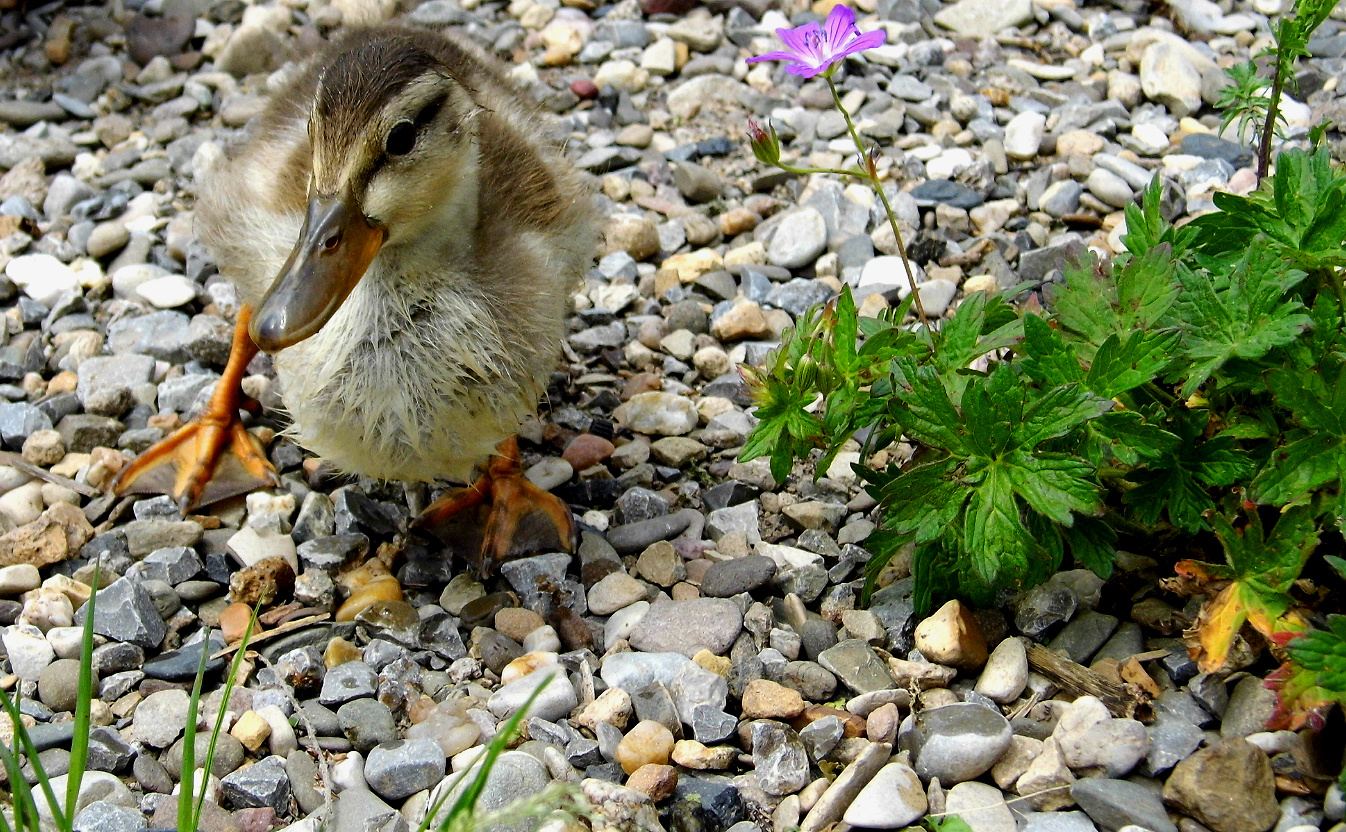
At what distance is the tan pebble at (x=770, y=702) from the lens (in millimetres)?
2340

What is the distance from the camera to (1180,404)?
7.34 feet

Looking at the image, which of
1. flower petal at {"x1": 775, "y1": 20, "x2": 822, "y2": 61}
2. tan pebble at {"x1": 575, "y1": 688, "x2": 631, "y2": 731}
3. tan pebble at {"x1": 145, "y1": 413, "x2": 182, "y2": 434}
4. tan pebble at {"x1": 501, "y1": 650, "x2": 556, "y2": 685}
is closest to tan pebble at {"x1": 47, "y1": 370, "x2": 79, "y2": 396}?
tan pebble at {"x1": 145, "y1": 413, "x2": 182, "y2": 434}

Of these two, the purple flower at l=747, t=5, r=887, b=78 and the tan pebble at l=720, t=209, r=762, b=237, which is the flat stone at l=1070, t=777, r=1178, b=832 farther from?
the tan pebble at l=720, t=209, r=762, b=237

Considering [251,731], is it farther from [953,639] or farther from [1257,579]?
[1257,579]

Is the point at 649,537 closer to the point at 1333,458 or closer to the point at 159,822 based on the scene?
the point at 159,822

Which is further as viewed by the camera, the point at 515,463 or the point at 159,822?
the point at 515,463

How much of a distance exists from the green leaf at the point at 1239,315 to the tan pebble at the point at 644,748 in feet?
3.85

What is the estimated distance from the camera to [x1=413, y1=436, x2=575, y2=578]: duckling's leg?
2.98m

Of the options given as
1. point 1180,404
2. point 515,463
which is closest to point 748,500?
point 515,463

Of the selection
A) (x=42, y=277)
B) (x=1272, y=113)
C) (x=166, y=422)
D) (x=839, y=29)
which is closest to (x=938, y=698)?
(x=839, y=29)

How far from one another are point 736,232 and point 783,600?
1.79 m

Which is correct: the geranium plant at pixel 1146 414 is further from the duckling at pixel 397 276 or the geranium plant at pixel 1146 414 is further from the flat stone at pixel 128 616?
the flat stone at pixel 128 616

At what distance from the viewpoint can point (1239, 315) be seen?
2.11 meters

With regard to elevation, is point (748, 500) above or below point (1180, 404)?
below
